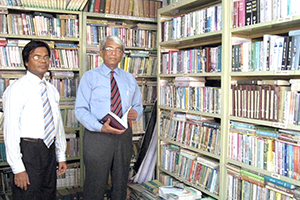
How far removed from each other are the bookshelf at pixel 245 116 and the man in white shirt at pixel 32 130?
1204 millimetres

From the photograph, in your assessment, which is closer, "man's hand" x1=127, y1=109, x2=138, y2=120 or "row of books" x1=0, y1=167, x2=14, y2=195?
"man's hand" x1=127, y1=109, x2=138, y2=120

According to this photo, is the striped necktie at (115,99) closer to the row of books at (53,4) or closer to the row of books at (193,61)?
the row of books at (193,61)

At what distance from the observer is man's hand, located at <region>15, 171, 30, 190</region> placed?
1964mm

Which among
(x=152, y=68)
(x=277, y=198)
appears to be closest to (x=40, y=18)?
(x=152, y=68)

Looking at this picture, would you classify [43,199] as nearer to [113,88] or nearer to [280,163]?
[113,88]

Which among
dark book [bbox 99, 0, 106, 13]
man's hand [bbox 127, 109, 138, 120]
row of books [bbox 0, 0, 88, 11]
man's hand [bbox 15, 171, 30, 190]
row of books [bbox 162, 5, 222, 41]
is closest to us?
man's hand [bbox 15, 171, 30, 190]

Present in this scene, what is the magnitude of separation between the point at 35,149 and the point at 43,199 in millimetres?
381

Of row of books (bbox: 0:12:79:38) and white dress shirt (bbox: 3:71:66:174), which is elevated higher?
row of books (bbox: 0:12:79:38)

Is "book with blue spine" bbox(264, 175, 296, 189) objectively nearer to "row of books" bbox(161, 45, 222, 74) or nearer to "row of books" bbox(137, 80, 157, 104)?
"row of books" bbox(161, 45, 222, 74)

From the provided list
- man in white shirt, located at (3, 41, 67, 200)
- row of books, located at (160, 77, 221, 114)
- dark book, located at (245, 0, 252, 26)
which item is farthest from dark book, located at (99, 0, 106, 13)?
dark book, located at (245, 0, 252, 26)

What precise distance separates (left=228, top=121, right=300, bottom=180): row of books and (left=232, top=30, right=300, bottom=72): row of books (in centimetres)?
41

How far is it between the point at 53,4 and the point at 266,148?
2.67 metres

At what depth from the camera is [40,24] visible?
134 inches

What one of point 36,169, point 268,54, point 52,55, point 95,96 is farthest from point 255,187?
point 52,55
